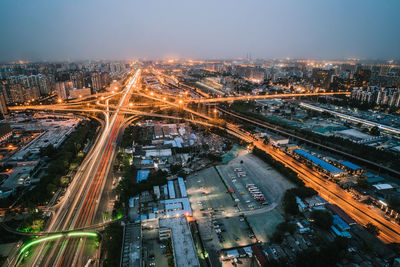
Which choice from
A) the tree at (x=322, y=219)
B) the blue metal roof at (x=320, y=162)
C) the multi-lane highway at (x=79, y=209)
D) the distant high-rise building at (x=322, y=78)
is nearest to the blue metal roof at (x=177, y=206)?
the multi-lane highway at (x=79, y=209)

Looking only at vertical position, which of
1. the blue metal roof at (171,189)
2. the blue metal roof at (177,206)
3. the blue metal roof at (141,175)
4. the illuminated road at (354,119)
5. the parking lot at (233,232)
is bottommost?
the parking lot at (233,232)

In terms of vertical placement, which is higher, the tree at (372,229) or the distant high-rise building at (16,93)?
the distant high-rise building at (16,93)

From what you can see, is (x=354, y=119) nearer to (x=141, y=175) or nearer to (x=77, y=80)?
(x=141, y=175)

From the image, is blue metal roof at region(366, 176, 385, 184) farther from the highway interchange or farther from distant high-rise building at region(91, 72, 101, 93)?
distant high-rise building at region(91, 72, 101, 93)

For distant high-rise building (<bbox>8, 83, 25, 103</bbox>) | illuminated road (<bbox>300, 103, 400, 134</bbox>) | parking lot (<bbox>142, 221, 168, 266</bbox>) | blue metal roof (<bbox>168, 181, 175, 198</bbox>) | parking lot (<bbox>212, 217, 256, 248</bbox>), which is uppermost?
distant high-rise building (<bbox>8, 83, 25, 103</bbox>)

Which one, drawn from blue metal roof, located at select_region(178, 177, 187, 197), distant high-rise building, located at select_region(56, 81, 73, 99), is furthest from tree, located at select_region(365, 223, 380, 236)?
distant high-rise building, located at select_region(56, 81, 73, 99)

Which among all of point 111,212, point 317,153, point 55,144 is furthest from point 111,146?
point 317,153

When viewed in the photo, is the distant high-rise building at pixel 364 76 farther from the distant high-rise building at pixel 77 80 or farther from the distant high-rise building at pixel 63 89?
the distant high-rise building at pixel 63 89
